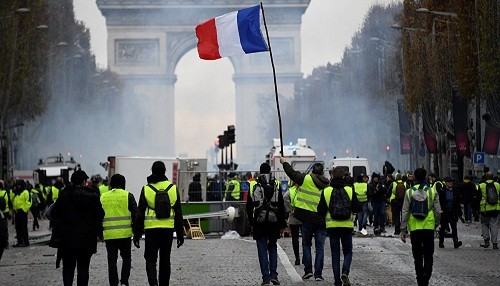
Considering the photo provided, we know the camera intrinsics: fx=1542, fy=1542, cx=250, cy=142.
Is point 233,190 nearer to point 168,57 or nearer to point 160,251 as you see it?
point 160,251

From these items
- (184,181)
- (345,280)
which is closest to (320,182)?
(345,280)

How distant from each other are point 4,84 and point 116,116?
240 ft

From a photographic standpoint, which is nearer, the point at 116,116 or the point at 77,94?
the point at 77,94

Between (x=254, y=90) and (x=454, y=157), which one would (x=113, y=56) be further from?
(x=454, y=157)

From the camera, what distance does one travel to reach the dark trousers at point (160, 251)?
62.0ft

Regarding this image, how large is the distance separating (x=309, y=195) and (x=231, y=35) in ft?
24.4

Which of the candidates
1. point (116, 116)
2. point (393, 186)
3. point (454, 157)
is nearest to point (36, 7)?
point (454, 157)

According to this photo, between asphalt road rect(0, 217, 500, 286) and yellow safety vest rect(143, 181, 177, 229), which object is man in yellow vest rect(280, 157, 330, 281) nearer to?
asphalt road rect(0, 217, 500, 286)

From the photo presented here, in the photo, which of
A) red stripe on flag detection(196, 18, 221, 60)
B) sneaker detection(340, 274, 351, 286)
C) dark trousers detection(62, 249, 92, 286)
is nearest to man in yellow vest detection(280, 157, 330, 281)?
sneaker detection(340, 274, 351, 286)

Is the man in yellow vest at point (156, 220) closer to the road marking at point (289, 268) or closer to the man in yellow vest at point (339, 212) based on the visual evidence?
the man in yellow vest at point (339, 212)

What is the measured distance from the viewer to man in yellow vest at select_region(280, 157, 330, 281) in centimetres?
2144

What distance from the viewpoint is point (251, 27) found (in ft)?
93.1

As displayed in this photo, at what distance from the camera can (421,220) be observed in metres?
19.3

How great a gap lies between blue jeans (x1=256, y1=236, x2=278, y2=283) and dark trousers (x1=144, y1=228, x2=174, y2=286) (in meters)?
2.04
